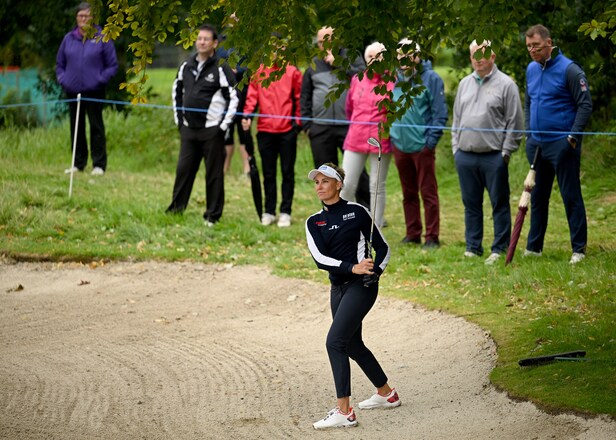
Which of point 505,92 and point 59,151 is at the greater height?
point 505,92

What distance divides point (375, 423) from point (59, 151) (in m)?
11.8

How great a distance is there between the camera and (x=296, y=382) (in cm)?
859

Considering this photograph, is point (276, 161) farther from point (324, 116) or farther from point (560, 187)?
point (560, 187)

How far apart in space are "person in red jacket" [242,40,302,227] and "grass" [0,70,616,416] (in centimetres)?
47

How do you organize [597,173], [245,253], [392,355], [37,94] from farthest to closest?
1. [37,94]
2. [597,173]
3. [245,253]
4. [392,355]

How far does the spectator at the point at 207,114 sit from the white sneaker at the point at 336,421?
6.95m

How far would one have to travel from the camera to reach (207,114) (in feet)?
45.6

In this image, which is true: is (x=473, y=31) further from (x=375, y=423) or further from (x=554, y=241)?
(x=554, y=241)

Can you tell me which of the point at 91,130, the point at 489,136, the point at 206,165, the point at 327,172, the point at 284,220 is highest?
the point at 327,172

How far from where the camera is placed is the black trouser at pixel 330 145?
1382cm

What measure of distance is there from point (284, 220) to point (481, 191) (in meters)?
3.21

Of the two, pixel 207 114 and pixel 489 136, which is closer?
pixel 489 136

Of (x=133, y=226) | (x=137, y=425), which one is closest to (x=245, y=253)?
(x=133, y=226)

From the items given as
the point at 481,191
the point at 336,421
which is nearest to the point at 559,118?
the point at 481,191
